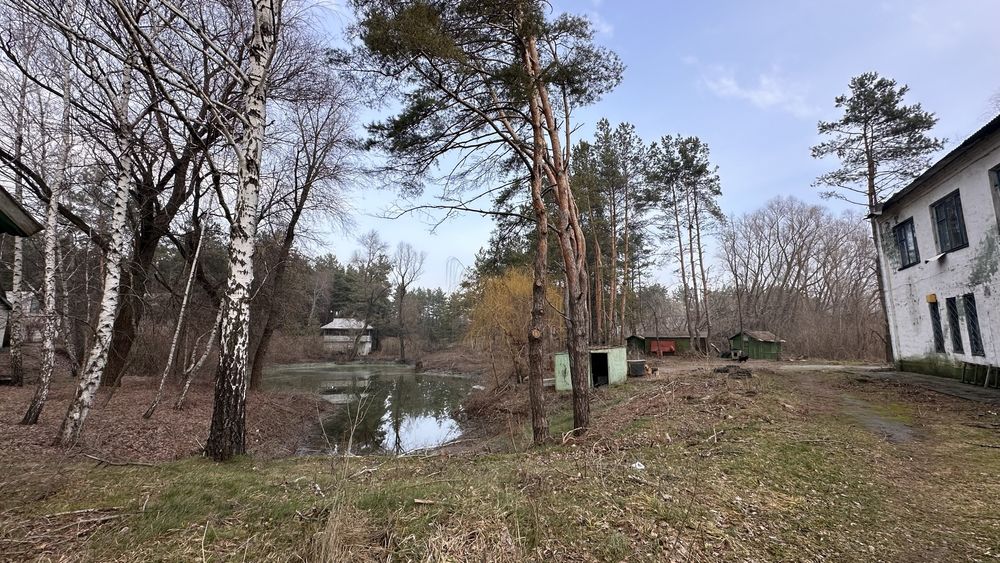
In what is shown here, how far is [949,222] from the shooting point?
1071cm

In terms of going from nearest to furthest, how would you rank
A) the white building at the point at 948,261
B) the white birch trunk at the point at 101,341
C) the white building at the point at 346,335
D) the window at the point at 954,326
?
the white birch trunk at the point at 101,341 < the white building at the point at 948,261 < the window at the point at 954,326 < the white building at the point at 346,335

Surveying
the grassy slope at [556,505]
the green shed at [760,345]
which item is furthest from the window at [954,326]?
the green shed at [760,345]

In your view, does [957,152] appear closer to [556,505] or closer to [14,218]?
[556,505]

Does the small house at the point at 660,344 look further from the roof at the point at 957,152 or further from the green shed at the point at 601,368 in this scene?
the roof at the point at 957,152

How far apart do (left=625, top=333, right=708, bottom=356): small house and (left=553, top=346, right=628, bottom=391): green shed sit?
16438 millimetres

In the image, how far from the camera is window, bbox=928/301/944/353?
451 inches

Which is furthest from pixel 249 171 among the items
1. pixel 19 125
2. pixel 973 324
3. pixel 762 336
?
pixel 762 336

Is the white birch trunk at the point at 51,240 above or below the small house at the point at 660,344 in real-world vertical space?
above

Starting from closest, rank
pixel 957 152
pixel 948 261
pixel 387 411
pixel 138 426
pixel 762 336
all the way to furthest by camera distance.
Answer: pixel 138 426
pixel 957 152
pixel 948 261
pixel 387 411
pixel 762 336

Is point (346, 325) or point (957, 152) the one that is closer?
point (957, 152)

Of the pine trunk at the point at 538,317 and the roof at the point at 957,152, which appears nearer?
the pine trunk at the point at 538,317

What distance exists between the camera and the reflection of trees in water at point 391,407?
12.2m

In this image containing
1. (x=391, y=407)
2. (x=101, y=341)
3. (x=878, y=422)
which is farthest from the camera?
(x=391, y=407)

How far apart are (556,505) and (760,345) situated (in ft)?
95.0
